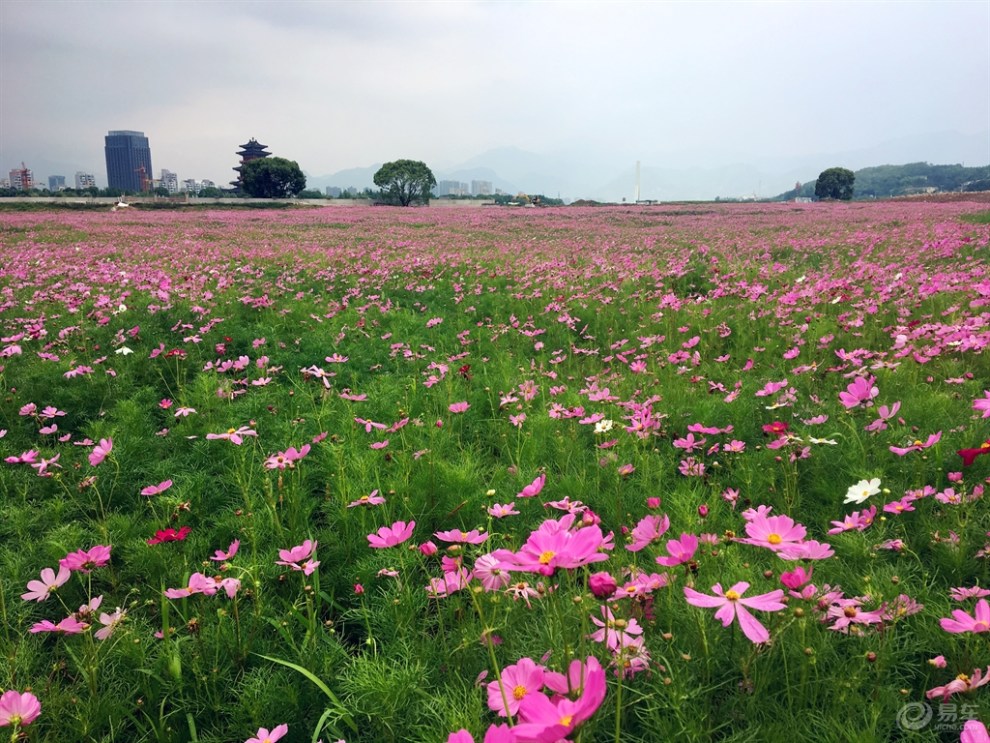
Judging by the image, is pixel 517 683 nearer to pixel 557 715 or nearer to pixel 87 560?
pixel 557 715

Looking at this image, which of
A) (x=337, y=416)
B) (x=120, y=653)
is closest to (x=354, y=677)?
(x=120, y=653)

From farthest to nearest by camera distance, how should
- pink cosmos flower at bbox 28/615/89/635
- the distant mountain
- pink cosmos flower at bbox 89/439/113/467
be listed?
the distant mountain < pink cosmos flower at bbox 89/439/113/467 < pink cosmos flower at bbox 28/615/89/635

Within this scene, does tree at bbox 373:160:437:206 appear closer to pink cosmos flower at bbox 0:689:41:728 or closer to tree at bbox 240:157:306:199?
tree at bbox 240:157:306:199

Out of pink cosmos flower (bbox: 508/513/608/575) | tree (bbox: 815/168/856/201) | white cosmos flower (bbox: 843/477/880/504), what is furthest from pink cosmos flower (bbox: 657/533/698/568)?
tree (bbox: 815/168/856/201)

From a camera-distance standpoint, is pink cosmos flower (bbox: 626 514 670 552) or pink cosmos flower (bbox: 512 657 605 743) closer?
pink cosmos flower (bbox: 512 657 605 743)

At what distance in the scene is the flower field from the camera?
1171mm

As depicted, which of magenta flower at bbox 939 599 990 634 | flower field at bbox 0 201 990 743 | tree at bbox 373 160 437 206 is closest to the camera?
magenta flower at bbox 939 599 990 634

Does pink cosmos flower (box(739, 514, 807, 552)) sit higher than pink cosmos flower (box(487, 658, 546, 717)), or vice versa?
pink cosmos flower (box(739, 514, 807, 552))

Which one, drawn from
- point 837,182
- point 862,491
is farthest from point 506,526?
point 837,182

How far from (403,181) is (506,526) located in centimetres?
5527

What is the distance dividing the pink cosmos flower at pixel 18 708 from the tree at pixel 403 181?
55.2m

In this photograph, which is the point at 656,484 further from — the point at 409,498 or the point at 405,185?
the point at 405,185

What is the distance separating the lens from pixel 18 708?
→ 1.09 metres

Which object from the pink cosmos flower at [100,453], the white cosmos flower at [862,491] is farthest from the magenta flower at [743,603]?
the pink cosmos flower at [100,453]
